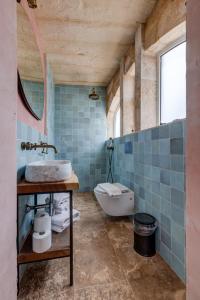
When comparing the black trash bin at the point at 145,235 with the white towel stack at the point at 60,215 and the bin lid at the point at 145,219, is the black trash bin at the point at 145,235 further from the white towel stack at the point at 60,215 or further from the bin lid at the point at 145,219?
the white towel stack at the point at 60,215

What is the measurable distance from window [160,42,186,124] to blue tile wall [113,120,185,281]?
0.37 meters

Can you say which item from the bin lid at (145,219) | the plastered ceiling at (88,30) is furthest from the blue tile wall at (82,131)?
the bin lid at (145,219)

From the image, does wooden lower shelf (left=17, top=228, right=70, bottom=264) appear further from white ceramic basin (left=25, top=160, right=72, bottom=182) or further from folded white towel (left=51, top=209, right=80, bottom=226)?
white ceramic basin (left=25, top=160, right=72, bottom=182)

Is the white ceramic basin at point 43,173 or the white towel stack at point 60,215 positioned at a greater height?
the white ceramic basin at point 43,173

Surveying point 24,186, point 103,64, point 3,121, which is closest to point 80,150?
point 103,64

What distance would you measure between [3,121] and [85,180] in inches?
123

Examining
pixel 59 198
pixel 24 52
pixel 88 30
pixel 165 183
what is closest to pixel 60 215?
pixel 59 198

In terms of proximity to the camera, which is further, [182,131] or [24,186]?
[182,131]

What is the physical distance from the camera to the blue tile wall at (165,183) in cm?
121

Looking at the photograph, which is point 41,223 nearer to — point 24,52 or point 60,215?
point 60,215

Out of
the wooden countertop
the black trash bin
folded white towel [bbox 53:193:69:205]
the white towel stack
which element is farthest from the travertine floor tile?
folded white towel [bbox 53:193:69:205]

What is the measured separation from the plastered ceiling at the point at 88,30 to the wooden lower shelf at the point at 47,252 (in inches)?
87.5

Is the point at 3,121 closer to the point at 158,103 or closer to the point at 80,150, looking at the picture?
the point at 158,103

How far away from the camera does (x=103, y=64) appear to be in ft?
9.41
